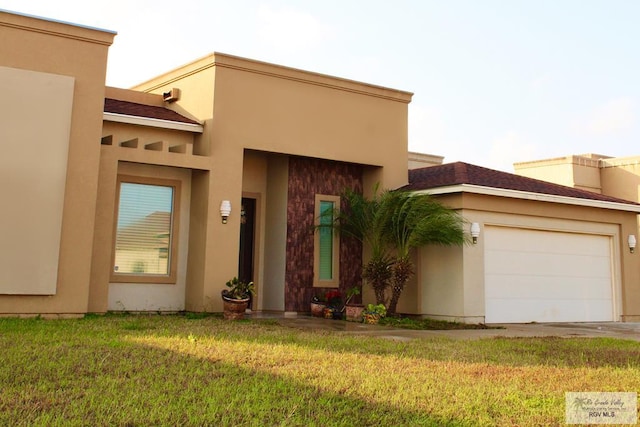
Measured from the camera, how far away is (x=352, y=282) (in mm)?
16250

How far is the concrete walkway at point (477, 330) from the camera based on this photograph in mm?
11477

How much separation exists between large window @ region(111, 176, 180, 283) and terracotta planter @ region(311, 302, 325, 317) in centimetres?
320

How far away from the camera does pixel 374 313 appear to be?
14.1 metres

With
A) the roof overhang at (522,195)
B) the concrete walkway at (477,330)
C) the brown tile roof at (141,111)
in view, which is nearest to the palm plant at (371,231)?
the roof overhang at (522,195)

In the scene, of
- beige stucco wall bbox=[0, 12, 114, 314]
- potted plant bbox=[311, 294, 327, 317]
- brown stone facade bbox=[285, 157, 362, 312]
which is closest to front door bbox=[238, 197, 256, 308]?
brown stone facade bbox=[285, 157, 362, 312]

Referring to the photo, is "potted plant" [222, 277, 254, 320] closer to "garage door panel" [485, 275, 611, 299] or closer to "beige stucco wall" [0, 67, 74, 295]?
"beige stucco wall" [0, 67, 74, 295]

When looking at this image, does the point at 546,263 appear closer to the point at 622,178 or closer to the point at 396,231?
the point at 396,231

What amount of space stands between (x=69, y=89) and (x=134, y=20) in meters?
1.88

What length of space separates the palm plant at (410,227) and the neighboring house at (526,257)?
0.53 meters

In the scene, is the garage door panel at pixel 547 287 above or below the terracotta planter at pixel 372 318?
above

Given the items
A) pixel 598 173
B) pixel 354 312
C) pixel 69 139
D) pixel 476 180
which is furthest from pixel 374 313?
pixel 598 173

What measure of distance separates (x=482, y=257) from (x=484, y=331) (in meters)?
2.53

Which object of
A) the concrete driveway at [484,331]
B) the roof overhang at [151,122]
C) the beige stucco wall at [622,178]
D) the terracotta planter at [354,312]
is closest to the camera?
the concrete driveway at [484,331]

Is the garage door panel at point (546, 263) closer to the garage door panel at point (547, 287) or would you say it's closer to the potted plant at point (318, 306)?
the garage door panel at point (547, 287)
